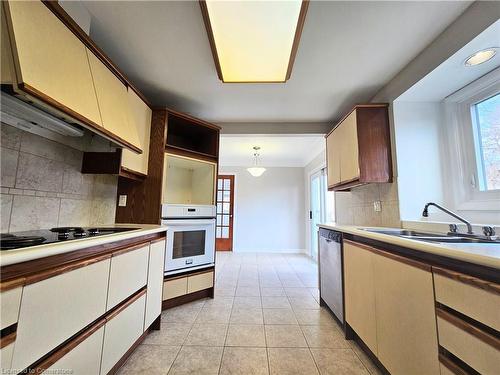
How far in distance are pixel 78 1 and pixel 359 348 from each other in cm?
317

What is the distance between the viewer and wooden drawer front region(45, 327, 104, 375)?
2.75 ft

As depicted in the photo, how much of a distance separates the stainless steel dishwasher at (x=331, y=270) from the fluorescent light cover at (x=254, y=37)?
1.66 meters

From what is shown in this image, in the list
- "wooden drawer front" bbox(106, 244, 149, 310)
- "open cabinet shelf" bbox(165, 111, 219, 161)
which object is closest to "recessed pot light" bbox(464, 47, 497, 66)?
"open cabinet shelf" bbox(165, 111, 219, 161)

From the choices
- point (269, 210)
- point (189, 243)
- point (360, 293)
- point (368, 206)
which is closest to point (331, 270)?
point (360, 293)

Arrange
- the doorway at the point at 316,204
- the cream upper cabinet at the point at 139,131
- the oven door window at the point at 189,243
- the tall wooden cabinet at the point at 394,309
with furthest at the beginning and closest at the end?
1. the doorway at the point at 316,204
2. the oven door window at the point at 189,243
3. the cream upper cabinet at the point at 139,131
4. the tall wooden cabinet at the point at 394,309

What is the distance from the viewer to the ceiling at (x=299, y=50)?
1.42 meters

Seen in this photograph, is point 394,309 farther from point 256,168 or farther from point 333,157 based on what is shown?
point 256,168

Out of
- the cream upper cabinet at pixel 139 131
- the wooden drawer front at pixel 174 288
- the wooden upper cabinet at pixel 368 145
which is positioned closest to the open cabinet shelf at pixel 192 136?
the cream upper cabinet at pixel 139 131

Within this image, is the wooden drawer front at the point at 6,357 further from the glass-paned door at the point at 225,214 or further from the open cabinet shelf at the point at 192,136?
the glass-paned door at the point at 225,214

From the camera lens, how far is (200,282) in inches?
98.0

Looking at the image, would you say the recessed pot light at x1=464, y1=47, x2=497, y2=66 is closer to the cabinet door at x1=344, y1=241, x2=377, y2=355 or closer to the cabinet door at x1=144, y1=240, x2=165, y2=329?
the cabinet door at x1=344, y1=241, x2=377, y2=355

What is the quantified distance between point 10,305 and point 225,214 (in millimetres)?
5354

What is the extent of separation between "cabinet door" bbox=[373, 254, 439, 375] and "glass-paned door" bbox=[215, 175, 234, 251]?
479 centimetres

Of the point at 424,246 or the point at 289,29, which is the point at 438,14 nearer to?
the point at 289,29
